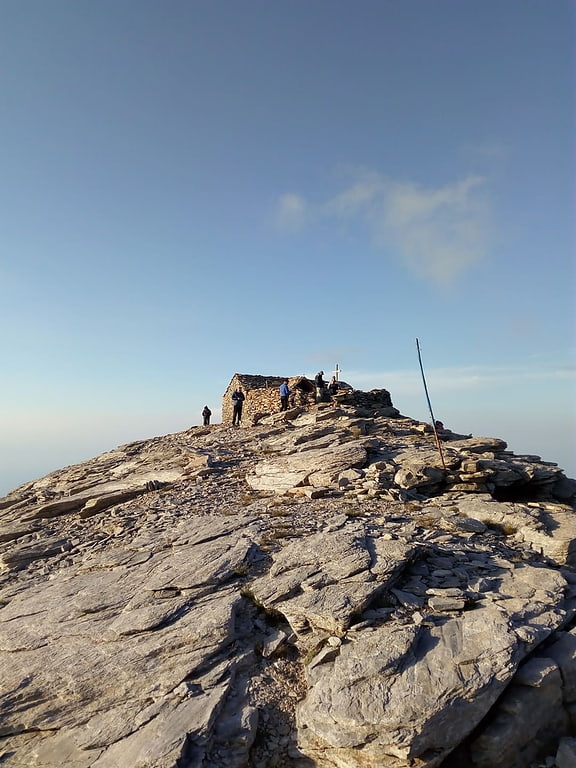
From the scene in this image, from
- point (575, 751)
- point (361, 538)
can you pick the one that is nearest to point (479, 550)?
point (361, 538)

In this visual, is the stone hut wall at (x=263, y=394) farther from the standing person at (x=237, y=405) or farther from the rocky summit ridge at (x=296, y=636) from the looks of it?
the rocky summit ridge at (x=296, y=636)

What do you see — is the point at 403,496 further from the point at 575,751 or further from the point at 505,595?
the point at 575,751

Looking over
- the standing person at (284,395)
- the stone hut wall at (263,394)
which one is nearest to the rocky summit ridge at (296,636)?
the standing person at (284,395)

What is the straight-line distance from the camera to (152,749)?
6824 millimetres

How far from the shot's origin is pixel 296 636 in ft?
29.9

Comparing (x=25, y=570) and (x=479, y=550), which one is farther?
(x=25, y=570)

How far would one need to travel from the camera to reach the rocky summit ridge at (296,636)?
7219mm

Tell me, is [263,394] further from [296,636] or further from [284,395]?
[296,636]

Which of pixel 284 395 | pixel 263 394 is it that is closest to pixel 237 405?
A: pixel 263 394

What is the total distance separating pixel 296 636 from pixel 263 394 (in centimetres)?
2845

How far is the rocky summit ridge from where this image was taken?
284 inches

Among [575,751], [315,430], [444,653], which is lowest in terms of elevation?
[575,751]

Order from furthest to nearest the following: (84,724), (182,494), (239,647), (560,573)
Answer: (182,494) < (560,573) < (239,647) < (84,724)

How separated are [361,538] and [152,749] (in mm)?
6751
